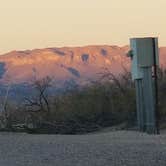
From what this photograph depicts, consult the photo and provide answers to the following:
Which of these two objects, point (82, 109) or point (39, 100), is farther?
point (39, 100)

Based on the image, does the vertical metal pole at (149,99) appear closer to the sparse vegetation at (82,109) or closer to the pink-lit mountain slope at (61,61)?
the sparse vegetation at (82,109)

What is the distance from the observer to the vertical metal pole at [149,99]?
28777mm

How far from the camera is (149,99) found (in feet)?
95.3

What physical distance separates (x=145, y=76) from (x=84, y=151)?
10064mm

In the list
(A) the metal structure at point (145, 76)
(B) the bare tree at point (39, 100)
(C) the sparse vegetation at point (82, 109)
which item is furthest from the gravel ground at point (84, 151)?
(B) the bare tree at point (39, 100)

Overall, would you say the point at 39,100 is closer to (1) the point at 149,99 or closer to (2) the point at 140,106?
(2) the point at 140,106

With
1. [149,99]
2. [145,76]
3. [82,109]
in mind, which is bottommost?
[82,109]

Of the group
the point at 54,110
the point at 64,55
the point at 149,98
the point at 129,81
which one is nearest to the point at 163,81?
the point at 129,81

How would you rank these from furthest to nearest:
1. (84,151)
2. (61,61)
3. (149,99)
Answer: (61,61), (149,99), (84,151)

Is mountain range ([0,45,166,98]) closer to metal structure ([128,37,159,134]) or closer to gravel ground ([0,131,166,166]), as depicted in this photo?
metal structure ([128,37,159,134])

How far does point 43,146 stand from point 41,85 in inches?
707

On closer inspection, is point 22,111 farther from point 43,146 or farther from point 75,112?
point 43,146

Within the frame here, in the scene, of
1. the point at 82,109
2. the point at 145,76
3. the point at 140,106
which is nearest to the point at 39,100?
the point at 82,109

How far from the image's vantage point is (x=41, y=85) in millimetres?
39312
